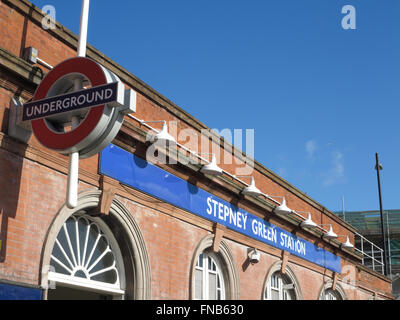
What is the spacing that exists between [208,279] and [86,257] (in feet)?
15.5

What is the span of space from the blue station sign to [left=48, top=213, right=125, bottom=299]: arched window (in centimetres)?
122

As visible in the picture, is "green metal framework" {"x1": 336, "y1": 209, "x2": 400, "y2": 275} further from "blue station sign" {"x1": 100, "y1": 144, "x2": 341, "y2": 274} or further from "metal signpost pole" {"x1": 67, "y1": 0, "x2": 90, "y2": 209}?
"metal signpost pole" {"x1": 67, "y1": 0, "x2": 90, "y2": 209}

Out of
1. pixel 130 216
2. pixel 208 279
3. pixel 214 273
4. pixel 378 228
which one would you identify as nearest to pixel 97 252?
pixel 130 216

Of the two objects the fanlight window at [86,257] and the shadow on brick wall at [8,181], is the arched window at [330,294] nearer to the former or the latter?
the fanlight window at [86,257]

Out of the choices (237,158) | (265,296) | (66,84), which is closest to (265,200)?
(237,158)

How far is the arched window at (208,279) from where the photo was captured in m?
16.0

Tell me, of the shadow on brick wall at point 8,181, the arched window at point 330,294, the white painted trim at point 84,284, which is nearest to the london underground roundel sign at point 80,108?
the shadow on brick wall at point 8,181

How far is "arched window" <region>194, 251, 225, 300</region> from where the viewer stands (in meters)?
16.0

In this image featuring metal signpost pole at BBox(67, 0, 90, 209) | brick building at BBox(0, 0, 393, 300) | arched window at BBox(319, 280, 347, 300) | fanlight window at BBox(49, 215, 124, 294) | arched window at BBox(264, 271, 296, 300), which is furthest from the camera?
arched window at BBox(319, 280, 347, 300)

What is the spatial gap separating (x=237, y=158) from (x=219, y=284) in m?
4.07

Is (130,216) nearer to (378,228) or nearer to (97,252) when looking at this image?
(97,252)

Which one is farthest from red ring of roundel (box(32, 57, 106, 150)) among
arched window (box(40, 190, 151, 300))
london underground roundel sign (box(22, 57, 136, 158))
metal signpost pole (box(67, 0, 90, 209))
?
arched window (box(40, 190, 151, 300))

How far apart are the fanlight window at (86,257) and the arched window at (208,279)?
306cm

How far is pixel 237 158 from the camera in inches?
749
